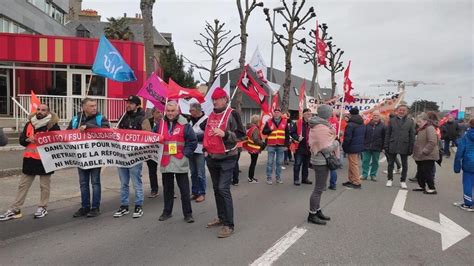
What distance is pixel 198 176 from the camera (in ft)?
26.1

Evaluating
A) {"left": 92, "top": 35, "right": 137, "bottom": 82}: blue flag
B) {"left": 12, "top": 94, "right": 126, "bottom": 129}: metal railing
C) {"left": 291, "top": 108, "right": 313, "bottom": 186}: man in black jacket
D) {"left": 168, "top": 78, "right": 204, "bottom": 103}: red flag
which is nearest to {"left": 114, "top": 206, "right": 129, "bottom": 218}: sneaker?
{"left": 168, "top": 78, "right": 204, "bottom": 103}: red flag

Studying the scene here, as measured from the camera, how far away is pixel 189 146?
6023 mm

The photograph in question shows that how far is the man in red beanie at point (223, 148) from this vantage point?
5527mm

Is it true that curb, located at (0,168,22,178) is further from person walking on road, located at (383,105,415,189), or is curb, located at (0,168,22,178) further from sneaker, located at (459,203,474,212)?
sneaker, located at (459,203,474,212)

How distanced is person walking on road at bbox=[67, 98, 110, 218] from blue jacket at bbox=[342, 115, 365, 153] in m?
5.67

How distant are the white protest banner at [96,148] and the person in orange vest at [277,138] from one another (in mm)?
3941

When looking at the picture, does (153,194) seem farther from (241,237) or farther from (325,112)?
(325,112)

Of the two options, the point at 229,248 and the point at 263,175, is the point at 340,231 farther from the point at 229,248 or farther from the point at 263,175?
the point at 263,175

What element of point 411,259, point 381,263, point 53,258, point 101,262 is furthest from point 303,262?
point 53,258

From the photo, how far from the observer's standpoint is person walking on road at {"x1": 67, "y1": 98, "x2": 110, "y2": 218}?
6.31 meters

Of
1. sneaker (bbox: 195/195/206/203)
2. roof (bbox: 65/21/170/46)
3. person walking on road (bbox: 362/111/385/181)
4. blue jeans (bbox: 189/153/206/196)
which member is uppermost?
roof (bbox: 65/21/170/46)

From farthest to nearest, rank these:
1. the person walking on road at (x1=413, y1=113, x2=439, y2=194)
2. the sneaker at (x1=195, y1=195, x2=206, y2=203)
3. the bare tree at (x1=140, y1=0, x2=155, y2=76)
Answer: the bare tree at (x1=140, y1=0, x2=155, y2=76)
the person walking on road at (x1=413, y1=113, x2=439, y2=194)
the sneaker at (x1=195, y1=195, x2=206, y2=203)

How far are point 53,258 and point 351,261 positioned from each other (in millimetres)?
3437

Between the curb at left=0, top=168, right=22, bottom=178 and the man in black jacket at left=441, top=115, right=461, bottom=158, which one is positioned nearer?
the curb at left=0, top=168, right=22, bottom=178
